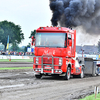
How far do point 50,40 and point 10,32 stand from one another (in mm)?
81691

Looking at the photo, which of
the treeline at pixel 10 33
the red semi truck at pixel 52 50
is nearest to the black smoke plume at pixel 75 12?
the red semi truck at pixel 52 50

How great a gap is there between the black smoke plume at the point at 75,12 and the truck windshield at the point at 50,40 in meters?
8.21

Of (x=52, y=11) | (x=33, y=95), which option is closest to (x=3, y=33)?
(x=52, y=11)

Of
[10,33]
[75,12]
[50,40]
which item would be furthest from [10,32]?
[50,40]

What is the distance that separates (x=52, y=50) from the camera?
590 inches

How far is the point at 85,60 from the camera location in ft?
64.5

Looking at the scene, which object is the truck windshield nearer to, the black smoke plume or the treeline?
the black smoke plume

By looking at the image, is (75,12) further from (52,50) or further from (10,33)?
(10,33)

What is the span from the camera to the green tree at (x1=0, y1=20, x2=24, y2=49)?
92338 millimetres

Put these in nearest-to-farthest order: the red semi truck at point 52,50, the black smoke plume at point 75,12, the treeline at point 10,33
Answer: the red semi truck at point 52,50
the black smoke plume at point 75,12
the treeline at point 10,33

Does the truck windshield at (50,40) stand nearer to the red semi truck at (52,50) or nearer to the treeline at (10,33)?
the red semi truck at (52,50)

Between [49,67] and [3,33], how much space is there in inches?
3106

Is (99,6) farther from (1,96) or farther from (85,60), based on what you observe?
(1,96)

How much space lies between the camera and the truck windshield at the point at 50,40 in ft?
49.1
